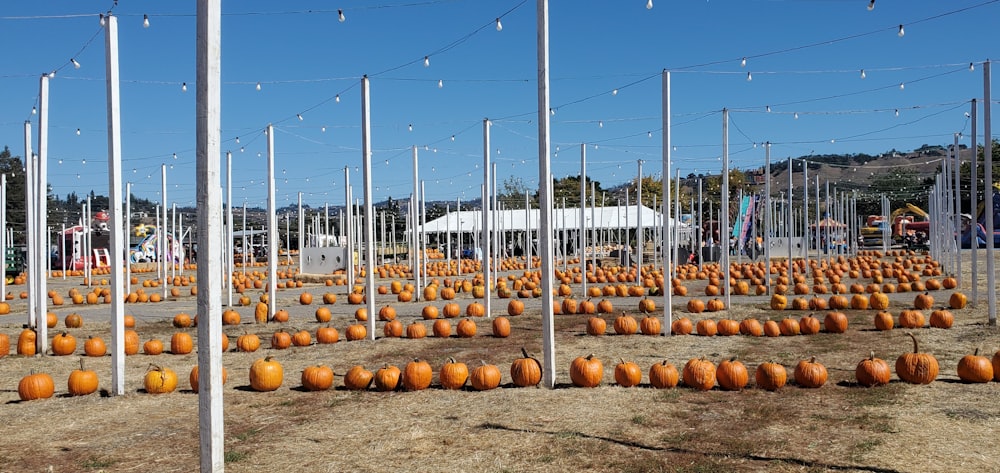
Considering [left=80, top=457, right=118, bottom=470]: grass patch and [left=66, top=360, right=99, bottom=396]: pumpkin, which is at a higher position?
[left=66, top=360, right=99, bottom=396]: pumpkin

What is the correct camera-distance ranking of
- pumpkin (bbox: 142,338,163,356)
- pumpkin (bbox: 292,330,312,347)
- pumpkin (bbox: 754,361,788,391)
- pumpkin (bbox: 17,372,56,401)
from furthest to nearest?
pumpkin (bbox: 292,330,312,347), pumpkin (bbox: 142,338,163,356), pumpkin (bbox: 17,372,56,401), pumpkin (bbox: 754,361,788,391)

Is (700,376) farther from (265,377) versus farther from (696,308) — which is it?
(696,308)

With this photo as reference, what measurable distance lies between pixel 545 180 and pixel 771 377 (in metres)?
3.67

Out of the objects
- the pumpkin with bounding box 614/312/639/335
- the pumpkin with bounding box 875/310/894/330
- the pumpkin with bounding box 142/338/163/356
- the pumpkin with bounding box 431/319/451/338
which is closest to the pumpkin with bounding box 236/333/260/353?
the pumpkin with bounding box 142/338/163/356

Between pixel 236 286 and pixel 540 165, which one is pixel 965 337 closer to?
pixel 540 165

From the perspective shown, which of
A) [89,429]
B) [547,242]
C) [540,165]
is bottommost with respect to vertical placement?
[89,429]

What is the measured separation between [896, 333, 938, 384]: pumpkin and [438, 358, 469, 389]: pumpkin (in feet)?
18.1

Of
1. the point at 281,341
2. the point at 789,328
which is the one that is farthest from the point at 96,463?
the point at 789,328

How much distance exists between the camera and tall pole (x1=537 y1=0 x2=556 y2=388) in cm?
1046

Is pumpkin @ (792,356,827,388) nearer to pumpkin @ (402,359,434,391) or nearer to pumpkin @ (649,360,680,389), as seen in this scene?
pumpkin @ (649,360,680,389)

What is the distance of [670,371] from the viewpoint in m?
10.6

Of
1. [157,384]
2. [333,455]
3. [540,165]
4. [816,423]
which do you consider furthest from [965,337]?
[157,384]

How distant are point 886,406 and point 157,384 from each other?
8.79m

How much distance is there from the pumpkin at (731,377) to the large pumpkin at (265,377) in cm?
567
